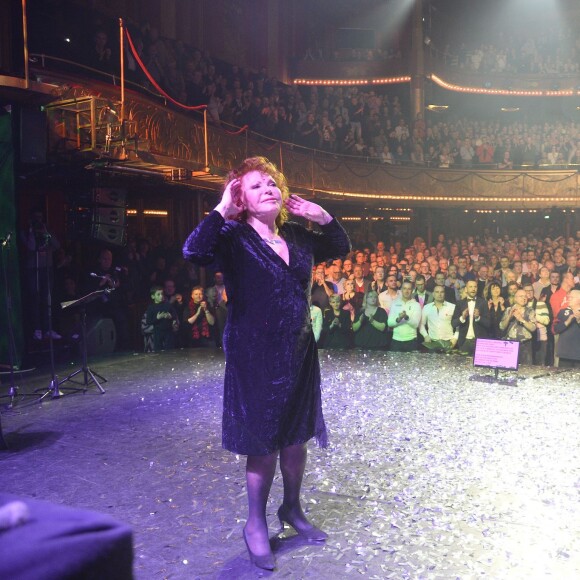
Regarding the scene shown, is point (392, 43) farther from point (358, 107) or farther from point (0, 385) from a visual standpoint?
point (0, 385)

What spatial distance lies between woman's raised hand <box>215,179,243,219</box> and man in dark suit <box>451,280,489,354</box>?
569cm

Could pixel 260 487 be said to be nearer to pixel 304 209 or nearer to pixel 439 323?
pixel 304 209

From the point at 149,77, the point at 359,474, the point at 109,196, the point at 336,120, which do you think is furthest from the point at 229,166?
the point at 359,474

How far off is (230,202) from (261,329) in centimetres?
57

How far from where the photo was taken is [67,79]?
810 centimetres

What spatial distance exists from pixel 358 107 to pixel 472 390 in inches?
507

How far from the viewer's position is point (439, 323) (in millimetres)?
8195

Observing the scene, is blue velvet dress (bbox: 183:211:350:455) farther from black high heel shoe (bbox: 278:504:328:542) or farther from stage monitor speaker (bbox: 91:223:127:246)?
stage monitor speaker (bbox: 91:223:127:246)

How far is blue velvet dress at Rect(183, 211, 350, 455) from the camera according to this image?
277 cm

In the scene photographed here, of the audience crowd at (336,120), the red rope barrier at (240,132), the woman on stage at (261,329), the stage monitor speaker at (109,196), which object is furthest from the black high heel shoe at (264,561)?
the red rope barrier at (240,132)

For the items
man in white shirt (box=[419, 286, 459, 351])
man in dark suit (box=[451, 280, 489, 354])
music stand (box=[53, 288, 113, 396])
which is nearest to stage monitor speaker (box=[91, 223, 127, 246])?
music stand (box=[53, 288, 113, 396])

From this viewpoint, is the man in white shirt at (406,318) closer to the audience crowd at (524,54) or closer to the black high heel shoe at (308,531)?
the black high heel shoe at (308,531)

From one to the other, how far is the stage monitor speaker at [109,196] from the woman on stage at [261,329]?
6.44 meters

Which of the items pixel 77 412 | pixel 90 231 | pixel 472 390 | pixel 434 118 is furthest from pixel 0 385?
pixel 434 118
